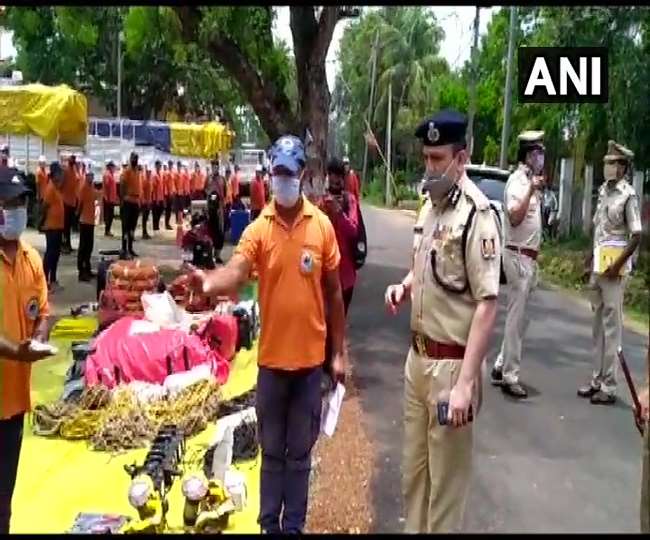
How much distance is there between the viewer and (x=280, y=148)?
197 inches

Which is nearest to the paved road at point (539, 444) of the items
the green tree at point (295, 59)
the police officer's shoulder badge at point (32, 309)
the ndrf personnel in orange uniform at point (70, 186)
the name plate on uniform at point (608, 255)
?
the name plate on uniform at point (608, 255)

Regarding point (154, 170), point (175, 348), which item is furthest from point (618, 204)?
point (154, 170)

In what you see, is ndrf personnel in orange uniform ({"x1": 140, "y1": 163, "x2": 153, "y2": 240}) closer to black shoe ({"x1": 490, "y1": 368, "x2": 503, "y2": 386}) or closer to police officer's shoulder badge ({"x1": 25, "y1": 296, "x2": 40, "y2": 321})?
black shoe ({"x1": 490, "y1": 368, "x2": 503, "y2": 386})

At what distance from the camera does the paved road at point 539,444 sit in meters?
5.54

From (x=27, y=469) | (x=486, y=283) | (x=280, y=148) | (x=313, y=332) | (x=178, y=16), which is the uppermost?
(x=178, y=16)

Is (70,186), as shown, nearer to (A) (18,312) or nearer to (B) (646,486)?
(A) (18,312)

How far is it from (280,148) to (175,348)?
3.18 metres

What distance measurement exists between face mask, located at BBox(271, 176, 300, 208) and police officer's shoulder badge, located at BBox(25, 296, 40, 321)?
4.03 feet

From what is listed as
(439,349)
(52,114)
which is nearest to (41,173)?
(52,114)

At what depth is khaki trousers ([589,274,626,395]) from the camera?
7.84 meters

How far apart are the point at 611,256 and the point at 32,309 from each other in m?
4.78

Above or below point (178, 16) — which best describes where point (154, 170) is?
below

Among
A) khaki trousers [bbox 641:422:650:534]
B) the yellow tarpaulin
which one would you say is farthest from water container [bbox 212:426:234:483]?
khaki trousers [bbox 641:422:650:534]

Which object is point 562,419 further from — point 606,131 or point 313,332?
point 606,131
